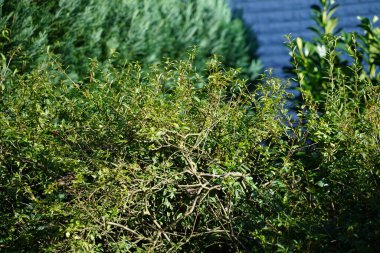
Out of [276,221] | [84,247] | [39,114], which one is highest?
[39,114]

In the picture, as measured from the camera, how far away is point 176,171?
12.8 feet

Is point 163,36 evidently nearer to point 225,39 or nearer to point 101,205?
point 225,39

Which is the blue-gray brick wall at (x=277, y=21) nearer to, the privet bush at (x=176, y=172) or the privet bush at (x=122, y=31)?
the privet bush at (x=122, y=31)

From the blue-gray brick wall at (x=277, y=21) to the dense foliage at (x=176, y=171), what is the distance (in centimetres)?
468

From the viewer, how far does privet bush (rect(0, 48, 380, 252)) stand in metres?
3.69

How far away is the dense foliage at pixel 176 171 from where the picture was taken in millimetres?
3689

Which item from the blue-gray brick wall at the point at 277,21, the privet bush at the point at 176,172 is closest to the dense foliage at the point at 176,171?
the privet bush at the point at 176,172

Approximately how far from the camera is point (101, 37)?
6.73 meters

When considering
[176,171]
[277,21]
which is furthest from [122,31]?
[176,171]

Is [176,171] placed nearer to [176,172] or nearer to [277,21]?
[176,172]

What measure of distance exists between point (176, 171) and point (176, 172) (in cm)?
3

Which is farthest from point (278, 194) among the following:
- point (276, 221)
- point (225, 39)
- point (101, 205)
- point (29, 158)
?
point (225, 39)

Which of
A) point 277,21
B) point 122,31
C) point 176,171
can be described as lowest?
point 176,171

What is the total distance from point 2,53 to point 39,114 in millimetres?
1865
